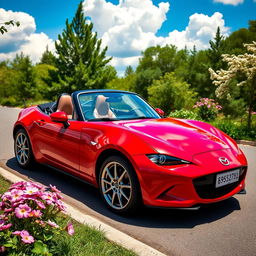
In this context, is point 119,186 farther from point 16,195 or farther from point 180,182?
point 16,195

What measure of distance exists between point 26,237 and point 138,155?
1556mm

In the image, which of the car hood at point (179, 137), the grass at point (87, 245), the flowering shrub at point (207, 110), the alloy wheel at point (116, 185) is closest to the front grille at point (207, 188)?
the car hood at point (179, 137)

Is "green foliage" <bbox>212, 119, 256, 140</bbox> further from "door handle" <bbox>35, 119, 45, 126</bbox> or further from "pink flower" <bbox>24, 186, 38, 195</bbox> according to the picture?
"pink flower" <bbox>24, 186, 38, 195</bbox>

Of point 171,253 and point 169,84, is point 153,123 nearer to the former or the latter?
point 171,253

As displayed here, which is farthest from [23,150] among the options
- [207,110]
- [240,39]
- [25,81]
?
[240,39]

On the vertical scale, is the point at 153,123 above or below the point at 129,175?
above

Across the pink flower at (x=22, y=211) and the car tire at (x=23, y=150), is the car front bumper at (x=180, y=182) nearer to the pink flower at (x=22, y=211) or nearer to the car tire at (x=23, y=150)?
the pink flower at (x=22, y=211)

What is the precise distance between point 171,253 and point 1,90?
65008 mm

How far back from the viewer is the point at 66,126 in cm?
472

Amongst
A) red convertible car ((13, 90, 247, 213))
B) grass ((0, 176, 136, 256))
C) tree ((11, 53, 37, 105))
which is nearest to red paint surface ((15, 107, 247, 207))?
red convertible car ((13, 90, 247, 213))

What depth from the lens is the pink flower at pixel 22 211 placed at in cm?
245

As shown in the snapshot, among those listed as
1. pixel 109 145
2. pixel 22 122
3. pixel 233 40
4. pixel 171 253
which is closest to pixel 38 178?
pixel 22 122

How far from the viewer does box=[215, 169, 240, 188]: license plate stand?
3.54 metres

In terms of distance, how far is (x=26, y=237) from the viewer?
2371mm
